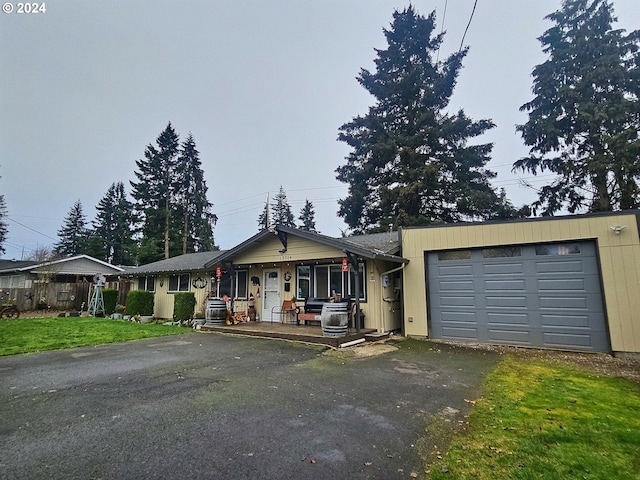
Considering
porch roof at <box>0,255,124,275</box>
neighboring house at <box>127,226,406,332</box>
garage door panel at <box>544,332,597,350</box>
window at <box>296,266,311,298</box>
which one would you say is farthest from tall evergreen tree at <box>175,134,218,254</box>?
garage door panel at <box>544,332,597,350</box>

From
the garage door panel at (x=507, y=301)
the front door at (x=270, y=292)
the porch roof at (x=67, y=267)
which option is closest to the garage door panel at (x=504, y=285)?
the garage door panel at (x=507, y=301)

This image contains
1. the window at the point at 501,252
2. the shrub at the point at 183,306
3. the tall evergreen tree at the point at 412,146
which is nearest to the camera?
the window at the point at 501,252

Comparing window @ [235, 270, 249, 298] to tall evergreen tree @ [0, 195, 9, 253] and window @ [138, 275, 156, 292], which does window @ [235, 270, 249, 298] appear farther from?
tall evergreen tree @ [0, 195, 9, 253]

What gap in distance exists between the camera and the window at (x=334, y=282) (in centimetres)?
977

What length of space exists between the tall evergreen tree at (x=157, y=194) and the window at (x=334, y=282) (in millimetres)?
20195

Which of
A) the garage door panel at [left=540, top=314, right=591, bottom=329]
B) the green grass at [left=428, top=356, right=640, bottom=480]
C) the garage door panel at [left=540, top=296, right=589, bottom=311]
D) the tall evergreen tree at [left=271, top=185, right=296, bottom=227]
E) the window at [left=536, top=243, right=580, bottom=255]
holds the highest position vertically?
the tall evergreen tree at [left=271, top=185, right=296, bottom=227]

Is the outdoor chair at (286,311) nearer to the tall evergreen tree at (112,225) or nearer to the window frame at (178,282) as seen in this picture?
the window frame at (178,282)

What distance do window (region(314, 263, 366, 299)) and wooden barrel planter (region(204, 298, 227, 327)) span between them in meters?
3.29

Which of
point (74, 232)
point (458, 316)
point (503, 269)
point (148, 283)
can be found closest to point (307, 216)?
point (148, 283)

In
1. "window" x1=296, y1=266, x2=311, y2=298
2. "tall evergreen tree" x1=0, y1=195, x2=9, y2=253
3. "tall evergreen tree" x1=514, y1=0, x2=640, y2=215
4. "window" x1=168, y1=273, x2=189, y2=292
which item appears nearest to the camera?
"window" x1=296, y1=266, x2=311, y2=298

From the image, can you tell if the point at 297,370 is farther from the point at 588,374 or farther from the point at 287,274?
the point at 287,274

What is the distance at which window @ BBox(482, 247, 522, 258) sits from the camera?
7.90 m

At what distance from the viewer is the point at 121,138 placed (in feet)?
65.0

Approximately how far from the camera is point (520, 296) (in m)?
7.72
